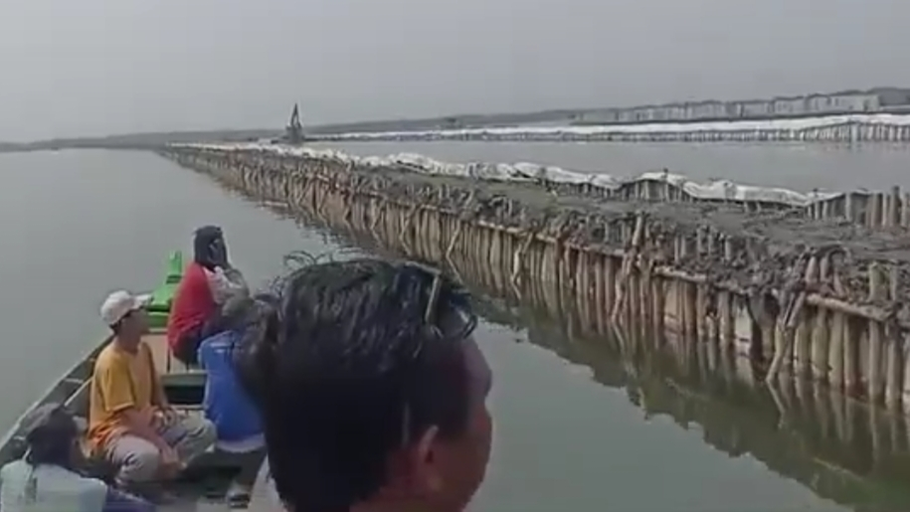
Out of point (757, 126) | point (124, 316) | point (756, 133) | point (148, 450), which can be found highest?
point (124, 316)

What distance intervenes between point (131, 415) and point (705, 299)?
12237 millimetres

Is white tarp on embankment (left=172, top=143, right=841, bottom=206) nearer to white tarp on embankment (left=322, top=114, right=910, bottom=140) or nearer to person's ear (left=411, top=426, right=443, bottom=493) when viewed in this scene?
person's ear (left=411, top=426, right=443, bottom=493)

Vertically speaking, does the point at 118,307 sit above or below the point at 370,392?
below

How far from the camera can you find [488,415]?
6.94 ft

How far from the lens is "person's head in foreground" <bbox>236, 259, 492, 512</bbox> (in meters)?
1.97

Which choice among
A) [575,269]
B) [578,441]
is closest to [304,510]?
A: [578,441]

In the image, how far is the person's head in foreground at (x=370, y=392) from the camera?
1974 millimetres

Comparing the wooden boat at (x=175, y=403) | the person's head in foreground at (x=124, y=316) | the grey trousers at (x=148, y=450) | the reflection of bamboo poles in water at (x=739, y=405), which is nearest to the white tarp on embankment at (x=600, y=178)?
the reflection of bamboo poles in water at (x=739, y=405)

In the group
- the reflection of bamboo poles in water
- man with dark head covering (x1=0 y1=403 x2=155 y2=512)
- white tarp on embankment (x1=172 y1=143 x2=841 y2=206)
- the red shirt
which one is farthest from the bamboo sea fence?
man with dark head covering (x1=0 y1=403 x2=155 y2=512)

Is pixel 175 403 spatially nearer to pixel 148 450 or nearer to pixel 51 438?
pixel 148 450

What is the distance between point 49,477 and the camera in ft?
19.3

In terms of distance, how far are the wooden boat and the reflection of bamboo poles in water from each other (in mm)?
2815

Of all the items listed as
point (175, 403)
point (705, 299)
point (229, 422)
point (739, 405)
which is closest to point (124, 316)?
point (229, 422)

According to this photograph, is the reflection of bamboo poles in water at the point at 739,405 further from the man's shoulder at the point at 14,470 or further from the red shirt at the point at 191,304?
the man's shoulder at the point at 14,470
